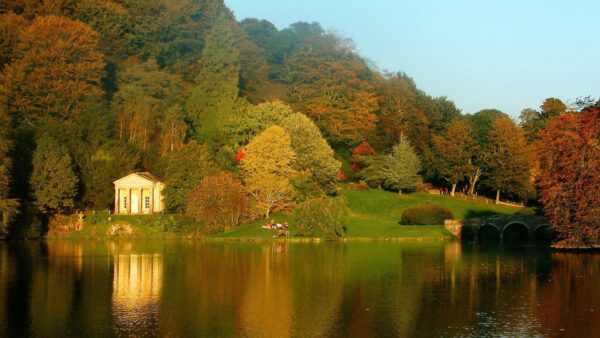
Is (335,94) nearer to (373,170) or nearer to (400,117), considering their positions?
(400,117)

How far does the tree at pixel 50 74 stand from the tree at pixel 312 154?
95.3 feet

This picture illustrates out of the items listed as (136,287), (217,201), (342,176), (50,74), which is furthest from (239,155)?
(136,287)

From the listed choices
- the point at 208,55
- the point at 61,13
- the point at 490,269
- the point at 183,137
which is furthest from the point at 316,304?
the point at 61,13

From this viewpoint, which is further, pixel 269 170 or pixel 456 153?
pixel 456 153

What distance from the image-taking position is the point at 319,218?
66562 millimetres

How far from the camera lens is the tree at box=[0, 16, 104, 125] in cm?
8262

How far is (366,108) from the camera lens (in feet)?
357

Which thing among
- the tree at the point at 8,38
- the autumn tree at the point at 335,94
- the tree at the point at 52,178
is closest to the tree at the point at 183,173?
the tree at the point at 52,178

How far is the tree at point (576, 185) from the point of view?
56.1 m

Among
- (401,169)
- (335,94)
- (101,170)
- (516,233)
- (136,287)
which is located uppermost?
(335,94)

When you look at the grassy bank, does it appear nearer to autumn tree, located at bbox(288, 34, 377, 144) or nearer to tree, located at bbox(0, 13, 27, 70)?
autumn tree, located at bbox(288, 34, 377, 144)

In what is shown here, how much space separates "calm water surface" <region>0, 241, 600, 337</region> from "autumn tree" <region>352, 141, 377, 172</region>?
48.6 metres

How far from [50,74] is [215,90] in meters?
23.4

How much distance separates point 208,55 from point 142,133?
64.6 ft
